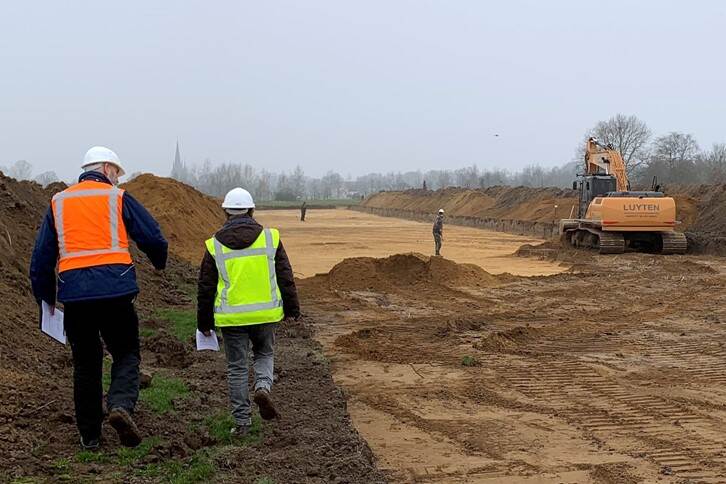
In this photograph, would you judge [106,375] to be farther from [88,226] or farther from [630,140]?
[630,140]

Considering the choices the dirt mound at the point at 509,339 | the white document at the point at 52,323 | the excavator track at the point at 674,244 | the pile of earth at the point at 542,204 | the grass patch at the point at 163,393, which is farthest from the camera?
the pile of earth at the point at 542,204

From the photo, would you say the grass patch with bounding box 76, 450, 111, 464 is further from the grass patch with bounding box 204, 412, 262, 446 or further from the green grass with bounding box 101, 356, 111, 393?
the green grass with bounding box 101, 356, 111, 393

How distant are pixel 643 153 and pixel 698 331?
70.2m

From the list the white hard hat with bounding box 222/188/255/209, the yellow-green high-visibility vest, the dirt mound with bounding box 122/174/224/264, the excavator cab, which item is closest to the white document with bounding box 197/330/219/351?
the yellow-green high-visibility vest

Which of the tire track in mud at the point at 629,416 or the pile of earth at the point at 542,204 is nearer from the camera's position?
the tire track in mud at the point at 629,416

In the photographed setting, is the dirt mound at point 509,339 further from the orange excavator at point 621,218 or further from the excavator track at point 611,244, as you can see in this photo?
the orange excavator at point 621,218

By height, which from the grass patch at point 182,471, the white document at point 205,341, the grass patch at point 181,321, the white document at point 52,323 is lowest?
the grass patch at point 181,321

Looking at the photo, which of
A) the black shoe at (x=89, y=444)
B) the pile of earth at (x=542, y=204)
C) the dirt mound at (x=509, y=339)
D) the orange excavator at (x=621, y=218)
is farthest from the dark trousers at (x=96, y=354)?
the pile of earth at (x=542, y=204)

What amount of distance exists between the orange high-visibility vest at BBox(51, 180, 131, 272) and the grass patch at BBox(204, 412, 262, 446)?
1.41 m

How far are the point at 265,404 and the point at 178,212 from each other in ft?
71.1

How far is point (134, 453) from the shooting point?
4434mm

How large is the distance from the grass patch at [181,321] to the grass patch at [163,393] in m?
2.49

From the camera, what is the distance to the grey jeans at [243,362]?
513 centimetres

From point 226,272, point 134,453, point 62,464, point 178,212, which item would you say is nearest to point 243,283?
point 226,272
